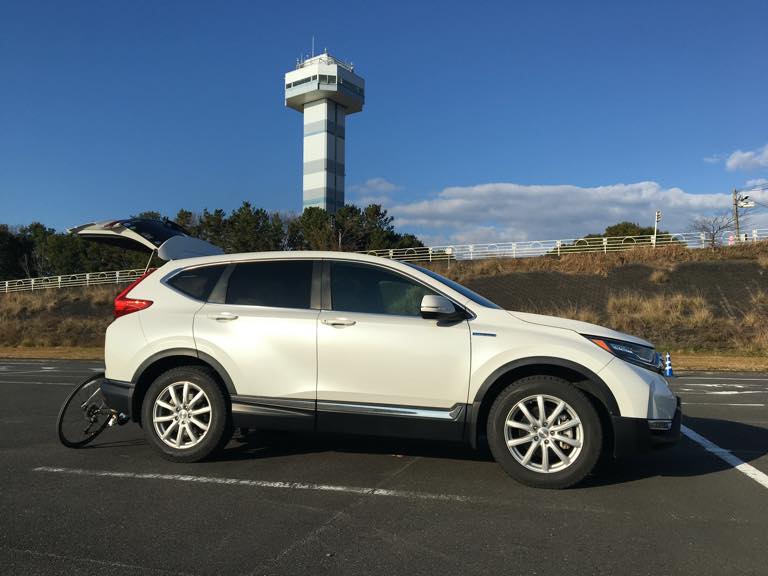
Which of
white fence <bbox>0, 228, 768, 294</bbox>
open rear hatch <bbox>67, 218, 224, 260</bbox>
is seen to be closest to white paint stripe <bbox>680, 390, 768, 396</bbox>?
open rear hatch <bbox>67, 218, 224, 260</bbox>

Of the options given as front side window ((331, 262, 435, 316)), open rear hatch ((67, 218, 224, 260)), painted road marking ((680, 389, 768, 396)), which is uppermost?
open rear hatch ((67, 218, 224, 260))

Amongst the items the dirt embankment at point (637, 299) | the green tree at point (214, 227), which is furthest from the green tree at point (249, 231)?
the dirt embankment at point (637, 299)

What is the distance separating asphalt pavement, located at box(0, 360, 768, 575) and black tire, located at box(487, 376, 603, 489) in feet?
0.56

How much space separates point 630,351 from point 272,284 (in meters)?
3.06

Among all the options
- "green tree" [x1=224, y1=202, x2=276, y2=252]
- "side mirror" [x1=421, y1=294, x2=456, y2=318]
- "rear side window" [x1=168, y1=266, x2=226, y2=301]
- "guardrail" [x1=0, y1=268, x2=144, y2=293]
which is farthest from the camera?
"green tree" [x1=224, y1=202, x2=276, y2=252]

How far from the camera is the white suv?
176 inches

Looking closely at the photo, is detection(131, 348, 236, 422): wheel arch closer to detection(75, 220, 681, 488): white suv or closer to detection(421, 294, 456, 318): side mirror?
detection(75, 220, 681, 488): white suv

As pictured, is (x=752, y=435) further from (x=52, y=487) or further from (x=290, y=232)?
(x=290, y=232)

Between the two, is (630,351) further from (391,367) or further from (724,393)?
(724,393)

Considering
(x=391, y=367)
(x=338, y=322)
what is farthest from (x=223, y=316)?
(x=391, y=367)

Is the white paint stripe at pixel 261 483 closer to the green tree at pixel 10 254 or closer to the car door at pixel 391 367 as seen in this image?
the car door at pixel 391 367

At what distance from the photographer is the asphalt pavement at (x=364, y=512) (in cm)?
325

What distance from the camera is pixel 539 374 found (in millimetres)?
4645

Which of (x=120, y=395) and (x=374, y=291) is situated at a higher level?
(x=374, y=291)
